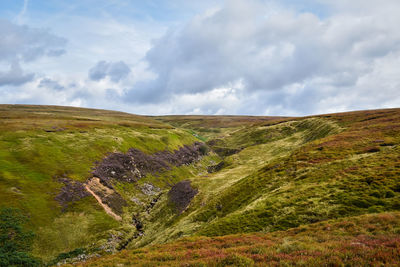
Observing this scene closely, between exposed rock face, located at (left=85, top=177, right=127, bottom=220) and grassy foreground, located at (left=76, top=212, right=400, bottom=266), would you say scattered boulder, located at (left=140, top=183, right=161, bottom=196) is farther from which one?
grassy foreground, located at (left=76, top=212, right=400, bottom=266)

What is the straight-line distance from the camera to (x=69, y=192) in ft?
188

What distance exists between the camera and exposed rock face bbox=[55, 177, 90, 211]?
178 ft

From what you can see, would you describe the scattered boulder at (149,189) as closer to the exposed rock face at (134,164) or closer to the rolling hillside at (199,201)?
the rolling hillside at (199,201)

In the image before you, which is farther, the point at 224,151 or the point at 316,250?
the point at 224,151

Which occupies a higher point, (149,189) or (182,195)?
(182,195)

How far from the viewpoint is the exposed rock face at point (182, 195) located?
2248 inches

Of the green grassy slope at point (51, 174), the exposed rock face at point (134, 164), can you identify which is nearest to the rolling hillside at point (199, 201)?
the green grassy slope at point (51, 174)

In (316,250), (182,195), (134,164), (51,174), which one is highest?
(316,250)

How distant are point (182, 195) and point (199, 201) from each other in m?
8.84

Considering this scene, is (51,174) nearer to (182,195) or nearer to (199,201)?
(182,195)

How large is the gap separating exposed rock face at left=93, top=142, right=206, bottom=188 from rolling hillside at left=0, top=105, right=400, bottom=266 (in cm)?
52

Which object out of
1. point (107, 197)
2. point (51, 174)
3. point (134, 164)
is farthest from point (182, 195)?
point (51, 174)

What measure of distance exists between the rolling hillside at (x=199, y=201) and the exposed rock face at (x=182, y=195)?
0.39 meters

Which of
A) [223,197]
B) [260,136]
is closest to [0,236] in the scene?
[223,197]
